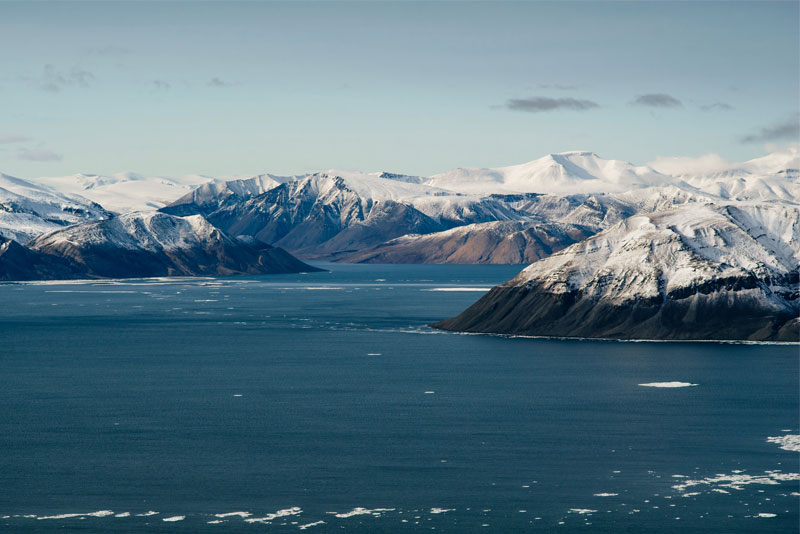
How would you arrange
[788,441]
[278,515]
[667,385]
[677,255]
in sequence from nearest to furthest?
1. [278,515]
2. [788,441]
3. [667,385]
4. [677,255]

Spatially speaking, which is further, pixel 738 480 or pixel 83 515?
pixel 738 480

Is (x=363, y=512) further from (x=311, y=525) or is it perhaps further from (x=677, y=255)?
(x=677, y=255)

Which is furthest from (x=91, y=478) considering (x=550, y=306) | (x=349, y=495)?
(x=550, y=306)

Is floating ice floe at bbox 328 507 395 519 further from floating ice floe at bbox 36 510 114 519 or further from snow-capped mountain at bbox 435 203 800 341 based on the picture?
snow-capped mountain at bbox 435 203 800 341

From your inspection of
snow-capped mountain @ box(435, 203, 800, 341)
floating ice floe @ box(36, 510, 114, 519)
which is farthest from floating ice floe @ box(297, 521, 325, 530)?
snow-capped mountain @ box(435, 203, 800, 341)

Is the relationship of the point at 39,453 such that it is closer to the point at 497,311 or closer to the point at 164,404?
the point at 164,404

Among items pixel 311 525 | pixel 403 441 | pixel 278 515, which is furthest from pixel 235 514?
pixel 403 441
